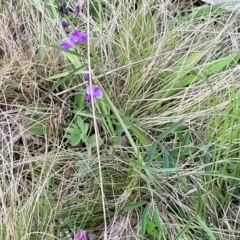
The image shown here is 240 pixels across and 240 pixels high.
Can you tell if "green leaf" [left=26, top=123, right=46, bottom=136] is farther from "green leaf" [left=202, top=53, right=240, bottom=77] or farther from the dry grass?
"green leaf" [left=202, top=53, right=240, bottom=77]

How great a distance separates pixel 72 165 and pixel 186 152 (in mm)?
257

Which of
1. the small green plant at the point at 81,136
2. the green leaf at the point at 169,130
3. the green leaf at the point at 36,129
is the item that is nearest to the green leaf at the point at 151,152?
the green leaf at the point at 169,130

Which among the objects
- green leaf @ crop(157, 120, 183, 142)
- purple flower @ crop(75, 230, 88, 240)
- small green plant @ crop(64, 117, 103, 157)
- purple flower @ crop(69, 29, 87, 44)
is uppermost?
purple flower @ crop(69, 29, 87, 44)

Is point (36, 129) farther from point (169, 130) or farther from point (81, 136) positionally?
point (169, 130)

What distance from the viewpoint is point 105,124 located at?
124cm

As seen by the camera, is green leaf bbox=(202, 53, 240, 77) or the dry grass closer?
the dry grass

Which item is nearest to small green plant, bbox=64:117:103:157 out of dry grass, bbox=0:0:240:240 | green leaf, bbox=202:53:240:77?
dry grass, bbox=0:0:240:240

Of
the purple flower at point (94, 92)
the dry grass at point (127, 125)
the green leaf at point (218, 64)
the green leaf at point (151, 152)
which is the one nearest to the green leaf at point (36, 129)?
the dry grass at point (127, 125)

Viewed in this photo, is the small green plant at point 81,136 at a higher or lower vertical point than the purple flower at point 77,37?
lower

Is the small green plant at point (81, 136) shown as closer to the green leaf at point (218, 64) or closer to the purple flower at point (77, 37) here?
the purple flower at point (77, 37)

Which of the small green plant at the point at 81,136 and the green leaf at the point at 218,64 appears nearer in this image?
the small green plant at the point at 81,136

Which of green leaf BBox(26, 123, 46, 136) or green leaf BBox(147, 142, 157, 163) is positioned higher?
green leaf BBox(147, 142, 157, 163)

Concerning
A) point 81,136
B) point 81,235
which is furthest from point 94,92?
point 81,235

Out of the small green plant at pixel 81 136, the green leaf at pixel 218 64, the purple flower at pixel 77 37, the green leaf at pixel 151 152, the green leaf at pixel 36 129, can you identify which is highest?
the purple flower at pixel 77 37
